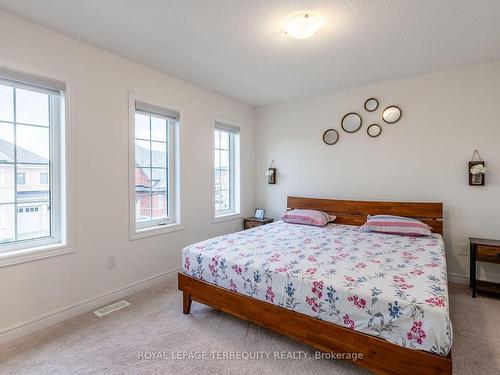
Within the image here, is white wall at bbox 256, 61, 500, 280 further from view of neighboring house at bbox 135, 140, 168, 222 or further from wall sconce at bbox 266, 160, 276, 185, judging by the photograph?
view of neighboring house at bbox 135, 140, 168, 222

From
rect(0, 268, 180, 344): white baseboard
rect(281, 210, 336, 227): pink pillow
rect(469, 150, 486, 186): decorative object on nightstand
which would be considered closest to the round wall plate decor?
rect(469, 150, 486, 186): decorative object on nightstand

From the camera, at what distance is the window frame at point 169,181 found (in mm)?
2781

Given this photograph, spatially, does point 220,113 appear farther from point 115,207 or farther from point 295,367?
point 295,367

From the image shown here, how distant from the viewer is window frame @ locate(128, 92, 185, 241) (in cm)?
278

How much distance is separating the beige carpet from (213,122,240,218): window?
186cm

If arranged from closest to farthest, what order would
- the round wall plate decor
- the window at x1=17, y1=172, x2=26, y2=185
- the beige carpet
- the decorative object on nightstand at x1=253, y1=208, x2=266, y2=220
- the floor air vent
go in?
the beige carpet → the window at x1=17, y1=172, x2=26, y2=185 → the floor air vent → the round wall plate decor → the decorative object on nightstand at x1=253, y1=208, x2=266, y2=220

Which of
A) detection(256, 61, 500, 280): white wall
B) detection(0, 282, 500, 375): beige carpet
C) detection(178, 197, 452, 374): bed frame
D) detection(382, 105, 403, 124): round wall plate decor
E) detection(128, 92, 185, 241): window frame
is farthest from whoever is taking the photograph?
detection(382, 105, 403, 124): round wall plate decor

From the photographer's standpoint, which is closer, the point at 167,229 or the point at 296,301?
the point at 296,301

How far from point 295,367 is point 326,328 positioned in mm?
357

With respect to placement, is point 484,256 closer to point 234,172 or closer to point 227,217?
point 227,217

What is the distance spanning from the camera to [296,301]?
5.72 feet

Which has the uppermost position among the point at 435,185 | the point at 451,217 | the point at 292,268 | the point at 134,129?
the point at 134,129

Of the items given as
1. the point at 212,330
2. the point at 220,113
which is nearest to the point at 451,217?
the point at 212,330

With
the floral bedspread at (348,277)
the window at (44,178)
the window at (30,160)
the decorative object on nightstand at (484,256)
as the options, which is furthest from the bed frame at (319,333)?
the decorative object on nightstand at (484,256)
